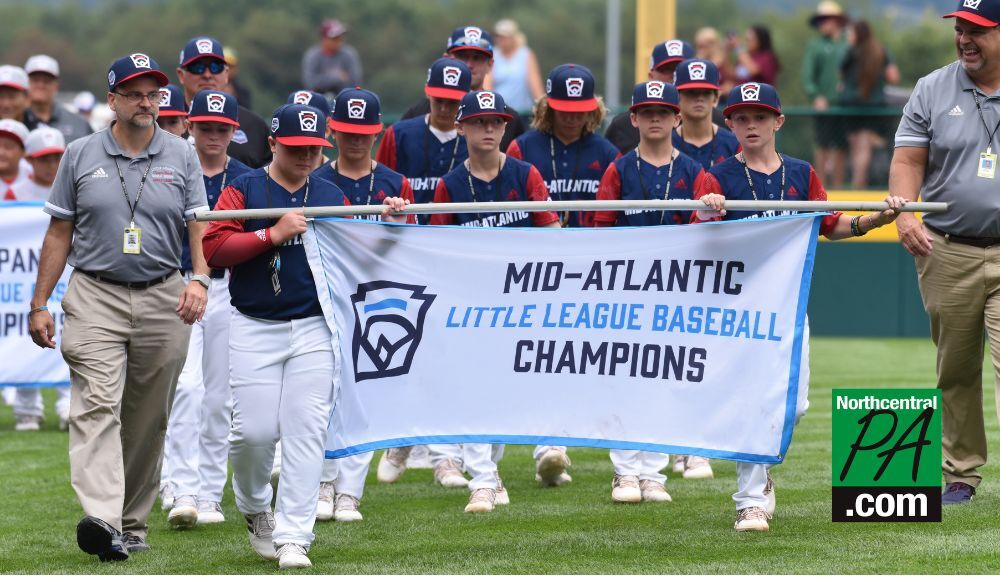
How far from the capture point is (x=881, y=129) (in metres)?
19.4

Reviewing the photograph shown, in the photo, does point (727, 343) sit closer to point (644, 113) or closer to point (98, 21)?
point (644, 113)

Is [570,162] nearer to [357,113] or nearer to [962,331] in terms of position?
[357,113]

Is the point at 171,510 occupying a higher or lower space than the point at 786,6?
lower

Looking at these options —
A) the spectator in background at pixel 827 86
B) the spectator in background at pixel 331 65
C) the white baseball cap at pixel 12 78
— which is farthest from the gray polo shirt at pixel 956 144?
the spectator in background at pixel 331 65

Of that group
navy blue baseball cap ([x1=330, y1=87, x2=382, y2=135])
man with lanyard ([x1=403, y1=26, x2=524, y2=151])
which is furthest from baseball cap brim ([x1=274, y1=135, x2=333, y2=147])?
man with lanyard ([x1=403, y1=26, x2=524, y2=151])

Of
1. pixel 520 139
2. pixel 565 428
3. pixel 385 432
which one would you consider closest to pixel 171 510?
pixel 385 432

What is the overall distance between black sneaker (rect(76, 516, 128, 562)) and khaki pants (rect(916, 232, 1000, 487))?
13.9 feet

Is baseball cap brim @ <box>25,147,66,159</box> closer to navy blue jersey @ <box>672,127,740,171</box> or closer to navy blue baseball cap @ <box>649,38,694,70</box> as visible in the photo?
navy blue baseball cap @ <box>649,38,694,70</box>

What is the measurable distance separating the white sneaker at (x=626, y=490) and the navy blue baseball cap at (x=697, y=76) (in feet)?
7.53

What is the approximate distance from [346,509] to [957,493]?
322 centimetres

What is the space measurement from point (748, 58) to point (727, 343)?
13.3 m

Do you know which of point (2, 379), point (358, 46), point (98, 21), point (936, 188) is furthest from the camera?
point (98, 21)

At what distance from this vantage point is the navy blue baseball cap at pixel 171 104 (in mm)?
9801

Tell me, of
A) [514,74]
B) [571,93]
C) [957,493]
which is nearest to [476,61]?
[571,93]
